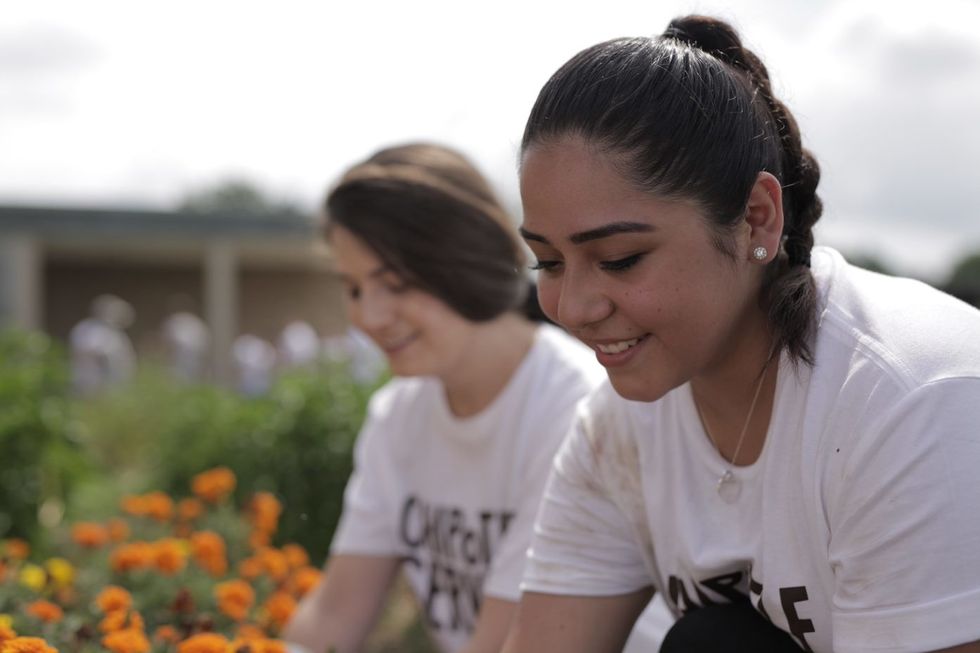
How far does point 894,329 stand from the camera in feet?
4.65

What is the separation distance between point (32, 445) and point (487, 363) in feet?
7.96

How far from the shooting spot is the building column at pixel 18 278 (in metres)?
19.4

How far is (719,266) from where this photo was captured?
1448 mm

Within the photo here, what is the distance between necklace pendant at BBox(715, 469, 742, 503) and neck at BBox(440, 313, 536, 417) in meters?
0.97

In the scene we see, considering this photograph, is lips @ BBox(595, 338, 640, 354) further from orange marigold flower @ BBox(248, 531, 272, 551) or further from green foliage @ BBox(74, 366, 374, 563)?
green foliage @ BBox(74, 366, 374, 563)

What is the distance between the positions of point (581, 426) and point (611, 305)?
1.48ft

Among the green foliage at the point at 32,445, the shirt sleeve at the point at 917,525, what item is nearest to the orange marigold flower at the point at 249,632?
the shirt sleeve at the point at 917,525

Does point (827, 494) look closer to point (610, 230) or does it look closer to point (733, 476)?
point (733, 476)

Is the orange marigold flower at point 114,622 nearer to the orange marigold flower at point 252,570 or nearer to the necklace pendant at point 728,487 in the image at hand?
the orange marigold flower at point 252,570

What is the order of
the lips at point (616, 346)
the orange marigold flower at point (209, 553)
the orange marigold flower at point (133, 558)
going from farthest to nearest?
the orange marigold flower at point (209, 553) → the orange marigold flower at point (133, 558) → the lips at point (616, 346)

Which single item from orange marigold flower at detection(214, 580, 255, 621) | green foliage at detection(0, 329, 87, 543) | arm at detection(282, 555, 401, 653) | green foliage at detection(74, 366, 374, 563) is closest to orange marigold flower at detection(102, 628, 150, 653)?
orange marigold flower at detection(214, 580, 255, 621)

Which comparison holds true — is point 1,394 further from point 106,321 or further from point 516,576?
point 106,321

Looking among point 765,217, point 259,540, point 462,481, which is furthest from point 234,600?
point 765,217

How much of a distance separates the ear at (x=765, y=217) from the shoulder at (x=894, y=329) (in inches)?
4.9
